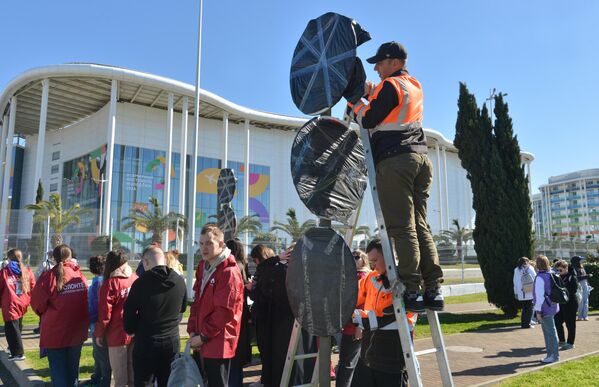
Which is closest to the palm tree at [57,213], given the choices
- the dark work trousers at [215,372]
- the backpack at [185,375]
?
the dark work trousers at [215,372]

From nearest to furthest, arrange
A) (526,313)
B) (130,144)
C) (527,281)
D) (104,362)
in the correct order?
(104,362) < (527,281) < (526,313) < (130,144)

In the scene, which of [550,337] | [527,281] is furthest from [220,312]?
[527,281]

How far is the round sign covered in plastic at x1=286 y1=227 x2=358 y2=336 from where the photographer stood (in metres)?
2.89

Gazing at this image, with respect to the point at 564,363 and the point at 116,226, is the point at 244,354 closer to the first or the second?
the point at 564,363

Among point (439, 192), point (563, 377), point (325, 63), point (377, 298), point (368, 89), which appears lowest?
point (563, 377)

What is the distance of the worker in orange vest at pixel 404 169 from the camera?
2922 millimetres

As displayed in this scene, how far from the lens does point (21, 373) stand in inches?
291

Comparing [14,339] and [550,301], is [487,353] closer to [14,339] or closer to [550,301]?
[550,301]

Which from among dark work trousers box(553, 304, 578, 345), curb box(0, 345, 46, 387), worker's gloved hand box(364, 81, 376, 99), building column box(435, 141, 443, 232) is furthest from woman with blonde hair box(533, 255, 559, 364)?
building column box(435, 141, 443, 232)

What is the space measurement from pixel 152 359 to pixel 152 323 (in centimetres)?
38

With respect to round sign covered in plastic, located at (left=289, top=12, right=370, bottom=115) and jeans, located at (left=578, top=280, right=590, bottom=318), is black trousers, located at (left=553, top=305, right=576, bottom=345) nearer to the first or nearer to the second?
jeans, located at (left=578, top=280, right=590, bottom=318)

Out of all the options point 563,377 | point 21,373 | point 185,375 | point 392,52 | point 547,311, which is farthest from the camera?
point 547,311

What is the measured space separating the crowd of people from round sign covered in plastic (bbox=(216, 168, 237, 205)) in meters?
6.88

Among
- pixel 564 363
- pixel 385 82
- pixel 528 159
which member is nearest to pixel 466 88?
pixel 564 363
